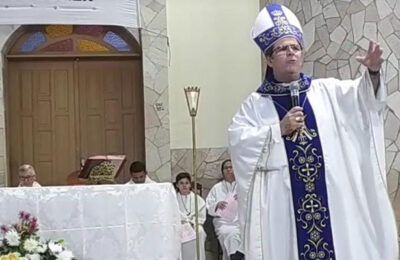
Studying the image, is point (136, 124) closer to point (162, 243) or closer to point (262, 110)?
point (162, 243)

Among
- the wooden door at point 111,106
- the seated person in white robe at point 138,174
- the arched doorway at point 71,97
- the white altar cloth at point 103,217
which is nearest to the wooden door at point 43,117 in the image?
the arched doorway at point 71,97

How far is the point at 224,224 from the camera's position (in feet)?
22.2

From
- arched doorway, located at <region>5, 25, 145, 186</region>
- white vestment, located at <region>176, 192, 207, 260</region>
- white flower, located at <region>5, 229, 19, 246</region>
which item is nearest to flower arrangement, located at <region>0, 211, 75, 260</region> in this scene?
white flower, located at <region>5, 229, 19, 246</region>

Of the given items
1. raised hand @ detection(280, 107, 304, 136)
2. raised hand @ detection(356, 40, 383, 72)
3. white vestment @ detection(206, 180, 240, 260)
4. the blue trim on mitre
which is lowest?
white vestment @ detection(206, 180, 240, 260)

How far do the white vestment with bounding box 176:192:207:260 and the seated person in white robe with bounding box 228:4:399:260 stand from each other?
3.71 m

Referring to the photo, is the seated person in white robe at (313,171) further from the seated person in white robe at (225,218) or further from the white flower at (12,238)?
the seated person in white robe at (225,218)

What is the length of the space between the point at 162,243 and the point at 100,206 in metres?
0.37

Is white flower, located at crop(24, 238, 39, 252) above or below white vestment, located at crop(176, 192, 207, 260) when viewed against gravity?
above

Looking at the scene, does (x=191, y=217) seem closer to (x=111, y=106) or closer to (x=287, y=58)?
(x=111, y=106)

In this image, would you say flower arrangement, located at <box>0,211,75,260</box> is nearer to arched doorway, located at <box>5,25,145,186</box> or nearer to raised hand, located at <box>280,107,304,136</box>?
raised hand, located at <box>280,107,304,136</box>

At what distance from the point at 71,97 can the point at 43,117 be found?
36 cm

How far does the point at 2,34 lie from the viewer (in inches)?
290

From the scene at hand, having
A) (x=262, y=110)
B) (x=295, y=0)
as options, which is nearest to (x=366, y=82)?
(x=262, y=110)

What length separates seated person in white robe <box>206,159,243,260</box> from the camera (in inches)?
255
